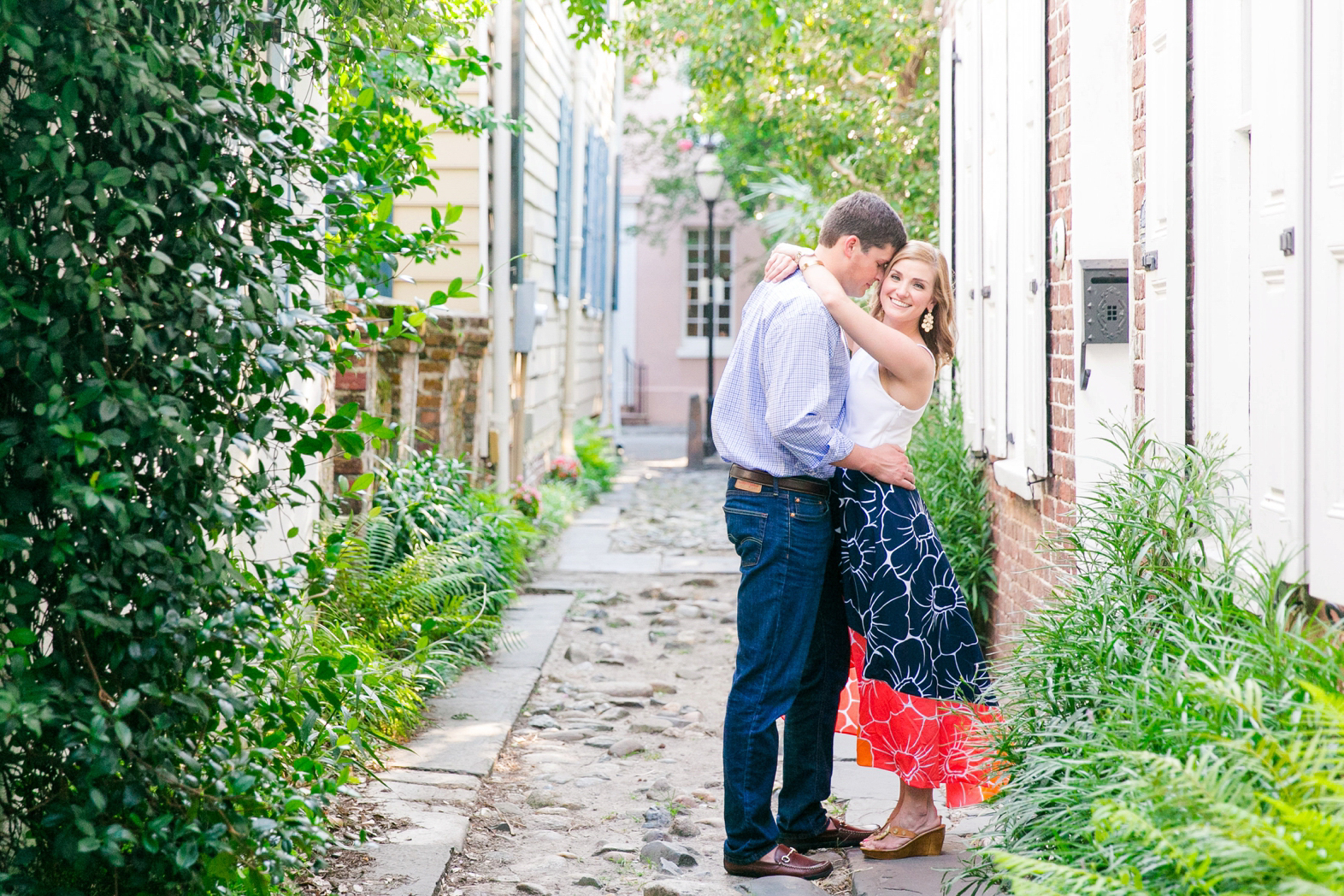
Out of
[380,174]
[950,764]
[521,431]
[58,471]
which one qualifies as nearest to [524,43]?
[521,431]

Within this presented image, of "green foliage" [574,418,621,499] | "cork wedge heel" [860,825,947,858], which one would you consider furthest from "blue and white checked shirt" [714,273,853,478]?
"green foliage" [574,418,621,499]

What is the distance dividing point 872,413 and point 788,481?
1.08 ft

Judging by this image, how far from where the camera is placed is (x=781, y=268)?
3682 mm

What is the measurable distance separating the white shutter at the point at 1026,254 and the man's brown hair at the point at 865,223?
50.6 inches

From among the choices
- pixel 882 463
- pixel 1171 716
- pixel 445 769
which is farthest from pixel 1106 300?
pixel 445 769

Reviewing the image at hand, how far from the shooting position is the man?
11.4 feet

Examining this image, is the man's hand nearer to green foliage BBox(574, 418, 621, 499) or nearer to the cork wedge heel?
the cork wedge heel

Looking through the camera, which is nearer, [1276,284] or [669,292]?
[1276,284]

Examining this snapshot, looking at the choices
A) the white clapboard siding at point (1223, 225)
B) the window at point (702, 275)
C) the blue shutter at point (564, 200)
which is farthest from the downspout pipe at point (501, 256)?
the window at point (702, 275)

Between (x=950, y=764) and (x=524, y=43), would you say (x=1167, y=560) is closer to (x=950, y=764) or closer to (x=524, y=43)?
(x=950, y=764)

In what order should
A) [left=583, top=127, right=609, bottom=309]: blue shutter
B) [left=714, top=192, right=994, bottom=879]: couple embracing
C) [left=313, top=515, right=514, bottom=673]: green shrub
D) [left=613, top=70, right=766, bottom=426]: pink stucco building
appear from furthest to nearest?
[left=613, top=70, right=766, bottom=426]: pink stucco building < [left=583, top=127, right=609, bottom=309]: blue shutter < [left=313, top=515, right=514, bottom=673]: green shrub < [left=714, top=192, right=994, bottom=879]: couple embracing

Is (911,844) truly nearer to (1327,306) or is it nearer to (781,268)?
(781,268)

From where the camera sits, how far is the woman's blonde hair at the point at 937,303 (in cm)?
372

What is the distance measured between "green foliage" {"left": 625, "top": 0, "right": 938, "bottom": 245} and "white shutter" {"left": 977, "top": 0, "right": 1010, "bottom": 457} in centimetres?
309
